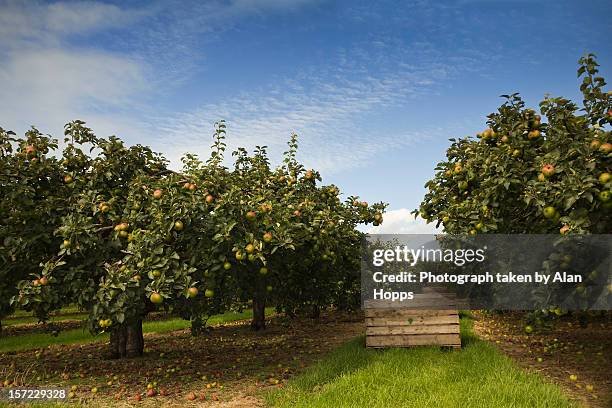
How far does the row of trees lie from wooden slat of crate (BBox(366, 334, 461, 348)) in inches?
75.0

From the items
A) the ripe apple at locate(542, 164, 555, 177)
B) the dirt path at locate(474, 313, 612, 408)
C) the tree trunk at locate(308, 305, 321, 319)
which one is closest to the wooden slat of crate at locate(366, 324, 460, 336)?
the dirt path at locate(474, 313, 612, 408)

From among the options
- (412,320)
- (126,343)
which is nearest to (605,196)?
(412,320)

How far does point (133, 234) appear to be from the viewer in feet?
23.5

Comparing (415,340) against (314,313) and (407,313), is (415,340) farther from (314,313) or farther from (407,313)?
(314,313)

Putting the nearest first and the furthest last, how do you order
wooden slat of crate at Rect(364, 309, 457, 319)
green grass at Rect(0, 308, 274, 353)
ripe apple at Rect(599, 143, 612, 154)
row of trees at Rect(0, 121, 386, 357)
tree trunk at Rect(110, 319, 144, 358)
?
ripe apple at Rect(599, 143, 612, 154) < row of trees at Rect(0, 121, 386, 357) < wooden slat of crate at Rect(364, 309, 457, 319) < tree trunk at Rect(110, 319, 144, 358) < green grass at Rect(0, 308, 274, 353)

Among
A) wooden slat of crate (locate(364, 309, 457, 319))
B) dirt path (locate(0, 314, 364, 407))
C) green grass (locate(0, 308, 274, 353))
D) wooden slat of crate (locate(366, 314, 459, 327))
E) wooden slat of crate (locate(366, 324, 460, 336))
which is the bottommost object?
green grass (locate(0, 308, 274, 353))

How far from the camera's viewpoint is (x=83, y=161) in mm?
9086

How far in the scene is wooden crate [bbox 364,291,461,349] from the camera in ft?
31.1

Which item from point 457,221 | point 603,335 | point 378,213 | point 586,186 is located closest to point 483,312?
point 603,335

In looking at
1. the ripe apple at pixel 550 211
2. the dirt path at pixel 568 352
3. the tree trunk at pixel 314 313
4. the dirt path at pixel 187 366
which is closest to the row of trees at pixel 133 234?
the dirt path at pixel 187 366

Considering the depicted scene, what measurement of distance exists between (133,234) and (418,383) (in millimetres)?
4705

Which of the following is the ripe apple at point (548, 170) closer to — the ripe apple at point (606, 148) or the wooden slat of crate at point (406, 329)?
the ripe apple at point (606, 148)

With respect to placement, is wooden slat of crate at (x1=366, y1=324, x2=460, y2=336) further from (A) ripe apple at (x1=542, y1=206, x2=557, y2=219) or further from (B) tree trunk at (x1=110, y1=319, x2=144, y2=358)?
(B) tree trunk at (x1=110, y1=319, x2=144, y2=358)

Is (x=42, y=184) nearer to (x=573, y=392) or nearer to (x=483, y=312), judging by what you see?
(x=573, y=392)
